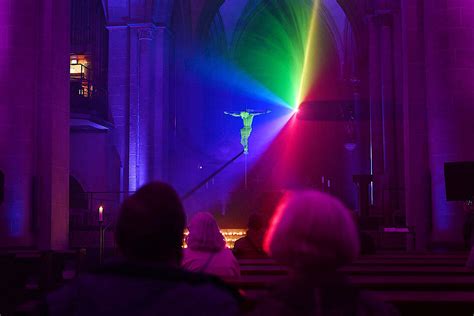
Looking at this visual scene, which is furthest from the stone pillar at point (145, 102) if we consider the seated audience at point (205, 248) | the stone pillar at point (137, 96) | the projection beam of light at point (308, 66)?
the seated audience at point (205, 248)

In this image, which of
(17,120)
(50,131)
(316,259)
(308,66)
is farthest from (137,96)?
(316,259)

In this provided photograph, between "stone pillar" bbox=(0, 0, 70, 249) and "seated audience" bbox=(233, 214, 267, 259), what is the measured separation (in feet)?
16.7

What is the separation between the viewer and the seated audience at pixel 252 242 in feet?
28.7

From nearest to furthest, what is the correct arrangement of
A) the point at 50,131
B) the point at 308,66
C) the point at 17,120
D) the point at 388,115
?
→ the point at 17,120 < the point at 50,131 < the point at 388,115 < the point at 308,66

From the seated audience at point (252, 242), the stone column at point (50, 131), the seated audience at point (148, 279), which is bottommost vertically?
the seated audience at point (252, 242)

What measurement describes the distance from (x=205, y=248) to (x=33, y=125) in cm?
826

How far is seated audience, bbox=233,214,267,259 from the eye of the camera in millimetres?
8750

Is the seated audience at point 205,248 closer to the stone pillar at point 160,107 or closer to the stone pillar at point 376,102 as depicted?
the stone pillar at point 376,102

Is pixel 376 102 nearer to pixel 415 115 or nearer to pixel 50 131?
pixel 415 115

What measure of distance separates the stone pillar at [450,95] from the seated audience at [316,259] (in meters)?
10.2

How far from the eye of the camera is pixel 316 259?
260 cm

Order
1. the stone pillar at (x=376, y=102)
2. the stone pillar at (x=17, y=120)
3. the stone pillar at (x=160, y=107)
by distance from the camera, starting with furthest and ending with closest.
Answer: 1. the stone pillar at (x=160, y=107)
2. the stone pillar at (x=376, y=102)
3. the stone pillar at (x=17, y=120)

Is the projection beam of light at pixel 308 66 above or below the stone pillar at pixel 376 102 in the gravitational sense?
above

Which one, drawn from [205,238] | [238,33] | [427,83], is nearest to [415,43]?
[427,83]
